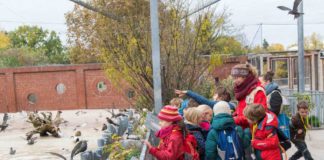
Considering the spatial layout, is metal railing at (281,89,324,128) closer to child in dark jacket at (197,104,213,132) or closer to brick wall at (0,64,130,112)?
child in dark jacket at (197,104,213,132)

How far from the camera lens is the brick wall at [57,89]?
2438cm

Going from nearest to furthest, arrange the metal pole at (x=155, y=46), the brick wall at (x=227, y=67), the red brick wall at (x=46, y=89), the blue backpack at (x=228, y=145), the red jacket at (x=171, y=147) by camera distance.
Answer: the red jacket at (x=171, y=147)
the blue backpack at (x=228, y=145)
the metal pole at (x=155, y=46)
the brick wall at (x=227, y=67)
the red brick wall at (x=46, y=89)

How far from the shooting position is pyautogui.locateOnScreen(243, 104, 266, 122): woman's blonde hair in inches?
166

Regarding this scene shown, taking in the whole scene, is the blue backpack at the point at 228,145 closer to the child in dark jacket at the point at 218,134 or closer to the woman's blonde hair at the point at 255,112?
the child in dark jacket at the point at 218,134

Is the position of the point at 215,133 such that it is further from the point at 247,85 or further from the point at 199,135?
the point at 247,85

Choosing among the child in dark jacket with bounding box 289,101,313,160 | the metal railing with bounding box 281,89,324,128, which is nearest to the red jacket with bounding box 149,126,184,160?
the child in dark jacket with bounding box 289,101,313,160

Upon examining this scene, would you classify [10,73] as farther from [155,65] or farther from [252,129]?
Result: [252,129]

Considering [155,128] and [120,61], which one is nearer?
[155,128]

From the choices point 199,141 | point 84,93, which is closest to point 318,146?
point 199,141

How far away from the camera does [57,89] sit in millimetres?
24766

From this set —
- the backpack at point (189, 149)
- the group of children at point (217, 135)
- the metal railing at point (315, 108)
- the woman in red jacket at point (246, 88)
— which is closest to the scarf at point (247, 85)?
the woman in red jacket at point (246, 88)

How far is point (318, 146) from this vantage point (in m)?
8.44

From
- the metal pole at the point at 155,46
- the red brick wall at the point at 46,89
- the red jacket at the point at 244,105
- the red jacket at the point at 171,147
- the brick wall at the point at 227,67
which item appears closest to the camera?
the red jacket at the point at 171,147

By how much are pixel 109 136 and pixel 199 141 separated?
9.30ft
